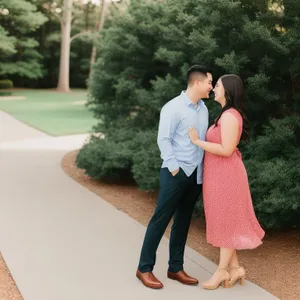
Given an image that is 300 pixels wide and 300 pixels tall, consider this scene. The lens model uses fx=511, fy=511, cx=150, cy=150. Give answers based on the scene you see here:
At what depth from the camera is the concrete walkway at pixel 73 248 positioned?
458 centimetres

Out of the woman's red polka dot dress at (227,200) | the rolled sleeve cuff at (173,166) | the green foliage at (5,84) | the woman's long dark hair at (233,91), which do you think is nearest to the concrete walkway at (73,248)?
the woman's red polka dot dress at (227,200)

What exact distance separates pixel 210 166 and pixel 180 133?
1.31 ft

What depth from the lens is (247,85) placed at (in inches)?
264

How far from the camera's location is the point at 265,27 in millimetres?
6094

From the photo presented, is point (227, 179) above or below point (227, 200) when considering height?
above

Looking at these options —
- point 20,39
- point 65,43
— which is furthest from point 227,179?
point 20,39

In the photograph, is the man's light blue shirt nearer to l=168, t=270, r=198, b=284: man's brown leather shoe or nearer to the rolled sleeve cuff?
the rolled sleeve cuff

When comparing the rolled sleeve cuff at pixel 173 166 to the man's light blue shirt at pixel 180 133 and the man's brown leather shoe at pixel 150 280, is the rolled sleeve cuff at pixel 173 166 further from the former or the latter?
the man's brown leather shoe at pixel 150 280

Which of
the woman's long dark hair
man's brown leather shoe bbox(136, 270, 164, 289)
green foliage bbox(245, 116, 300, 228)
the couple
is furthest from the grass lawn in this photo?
the woman's long dark hair

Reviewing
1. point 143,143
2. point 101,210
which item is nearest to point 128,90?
point 143,143

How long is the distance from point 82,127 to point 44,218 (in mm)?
11738

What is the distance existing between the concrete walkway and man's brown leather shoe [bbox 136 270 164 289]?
0.05 m

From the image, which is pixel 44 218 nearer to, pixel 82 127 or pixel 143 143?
pixel 143 143

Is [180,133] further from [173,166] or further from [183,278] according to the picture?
[183,278]
